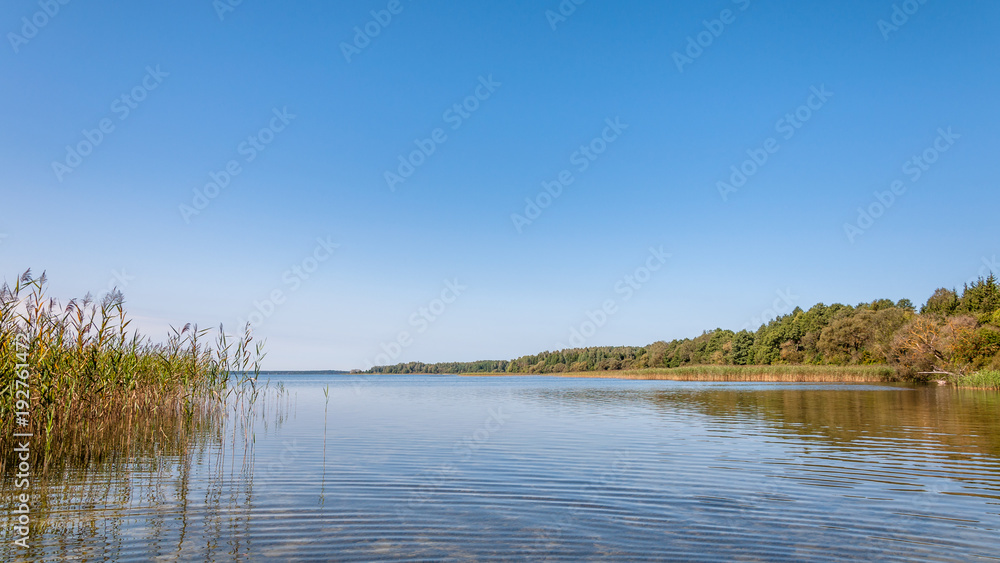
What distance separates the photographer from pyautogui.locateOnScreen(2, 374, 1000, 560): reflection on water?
7066mm

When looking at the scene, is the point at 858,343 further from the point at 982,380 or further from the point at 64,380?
the point at 64,380

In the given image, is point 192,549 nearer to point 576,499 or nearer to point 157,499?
point 157,499

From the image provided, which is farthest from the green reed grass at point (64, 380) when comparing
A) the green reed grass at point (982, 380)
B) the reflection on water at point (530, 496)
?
the green reed grass at point (982, 380)

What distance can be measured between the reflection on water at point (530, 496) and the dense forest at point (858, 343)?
42.4 metres

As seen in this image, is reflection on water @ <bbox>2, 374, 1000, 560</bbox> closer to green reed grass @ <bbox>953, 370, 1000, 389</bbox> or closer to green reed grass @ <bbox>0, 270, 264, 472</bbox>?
green reed grass @ <bbox>0, 270, 264, 472</bbox>

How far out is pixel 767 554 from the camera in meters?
6.84

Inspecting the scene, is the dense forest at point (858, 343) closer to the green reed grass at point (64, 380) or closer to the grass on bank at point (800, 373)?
the grass on bank at point (800, 373)

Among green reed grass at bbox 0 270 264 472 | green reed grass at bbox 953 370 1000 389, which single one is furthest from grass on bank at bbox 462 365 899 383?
green reed grass at bbox 0 270 264 472

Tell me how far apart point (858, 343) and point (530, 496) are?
309 ft

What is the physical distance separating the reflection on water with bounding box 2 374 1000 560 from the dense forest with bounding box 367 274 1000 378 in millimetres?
42405

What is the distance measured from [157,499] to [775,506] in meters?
10.0

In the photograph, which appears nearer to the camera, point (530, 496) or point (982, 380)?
point (530, 496)

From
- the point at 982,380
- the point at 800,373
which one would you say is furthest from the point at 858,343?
the point at 982,380

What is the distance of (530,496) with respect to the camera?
9.84 m
